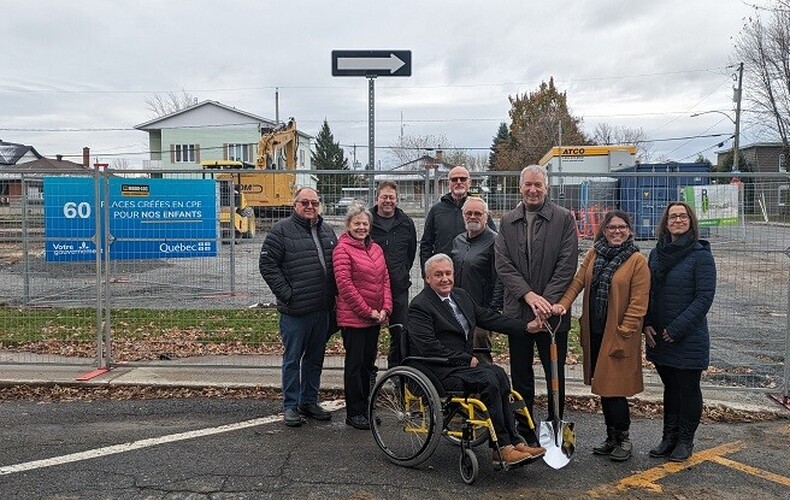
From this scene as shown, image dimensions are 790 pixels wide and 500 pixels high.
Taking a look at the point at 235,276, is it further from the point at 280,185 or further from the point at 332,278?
the point at 332,278

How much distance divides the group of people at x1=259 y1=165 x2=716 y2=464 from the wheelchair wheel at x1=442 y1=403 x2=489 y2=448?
12 cm

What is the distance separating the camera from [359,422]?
5.21 metres

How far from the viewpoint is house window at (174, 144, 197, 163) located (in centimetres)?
4988

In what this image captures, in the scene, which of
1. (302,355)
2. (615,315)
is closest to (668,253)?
(615,315)

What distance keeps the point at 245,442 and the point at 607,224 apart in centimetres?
303

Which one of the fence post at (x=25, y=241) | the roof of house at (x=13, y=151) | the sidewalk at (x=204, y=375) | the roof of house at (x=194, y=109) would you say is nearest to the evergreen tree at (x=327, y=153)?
the roof of house at (x=194, y=109)

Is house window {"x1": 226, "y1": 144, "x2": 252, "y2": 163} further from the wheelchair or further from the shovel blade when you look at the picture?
the shovel blade

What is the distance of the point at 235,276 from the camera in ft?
22.5

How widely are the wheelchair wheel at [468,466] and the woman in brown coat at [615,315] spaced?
109 centimetres

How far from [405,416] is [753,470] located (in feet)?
7.60

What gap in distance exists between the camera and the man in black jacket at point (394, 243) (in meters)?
5.53

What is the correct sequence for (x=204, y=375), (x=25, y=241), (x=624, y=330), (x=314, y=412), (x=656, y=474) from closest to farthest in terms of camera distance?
(x=656, y=474) → (x=624, y=330) → (x=314, y=412) → (x=204, y=375) → (x=25, y=241)

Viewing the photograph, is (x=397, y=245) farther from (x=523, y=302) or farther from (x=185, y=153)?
(x=185, y=153)

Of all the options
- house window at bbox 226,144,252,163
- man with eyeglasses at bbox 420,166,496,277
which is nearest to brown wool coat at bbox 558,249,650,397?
man with eyeglasses at bbox 420,166,496,277
